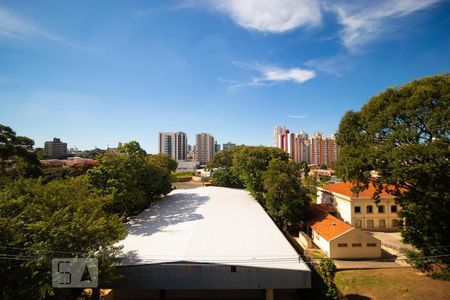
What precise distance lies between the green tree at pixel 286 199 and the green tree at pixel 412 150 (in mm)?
7976

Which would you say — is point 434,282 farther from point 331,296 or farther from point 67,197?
point 67,197

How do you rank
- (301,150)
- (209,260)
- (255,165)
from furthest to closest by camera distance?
(301,150) < (255,165) < (209,260)

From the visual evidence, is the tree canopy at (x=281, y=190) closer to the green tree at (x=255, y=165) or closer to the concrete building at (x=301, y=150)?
the green tree at (x=255, y=165)

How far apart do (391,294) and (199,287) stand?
458 inches

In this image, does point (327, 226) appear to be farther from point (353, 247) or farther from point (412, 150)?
point (412, 150)

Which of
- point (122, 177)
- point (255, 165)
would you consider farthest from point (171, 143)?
point (122, 177)

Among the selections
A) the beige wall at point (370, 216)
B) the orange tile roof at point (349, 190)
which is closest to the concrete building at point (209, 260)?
the beige wall at point (370, 216)

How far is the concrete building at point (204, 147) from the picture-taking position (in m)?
128

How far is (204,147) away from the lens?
129375 millimetres

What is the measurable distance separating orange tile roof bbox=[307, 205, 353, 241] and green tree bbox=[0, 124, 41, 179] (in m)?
30.7

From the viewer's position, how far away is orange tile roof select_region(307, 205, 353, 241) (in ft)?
65.7

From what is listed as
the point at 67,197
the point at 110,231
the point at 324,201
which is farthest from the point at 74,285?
the point at 324,201

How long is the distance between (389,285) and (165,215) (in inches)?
719

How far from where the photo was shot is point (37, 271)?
913 centimetres
